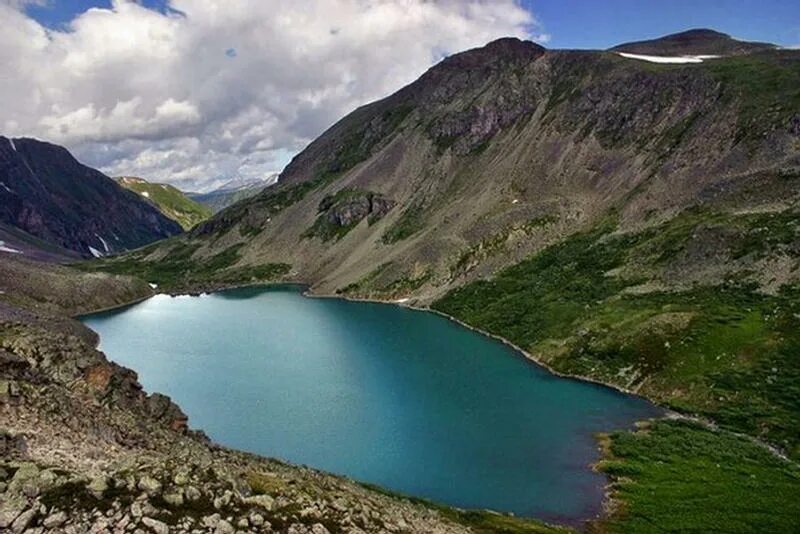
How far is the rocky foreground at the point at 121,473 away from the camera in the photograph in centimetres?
2547

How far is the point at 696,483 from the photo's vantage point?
5697cm

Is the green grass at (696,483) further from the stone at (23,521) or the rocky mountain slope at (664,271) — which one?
the stone at (23,521)

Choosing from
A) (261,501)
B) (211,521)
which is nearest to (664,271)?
(261,501)

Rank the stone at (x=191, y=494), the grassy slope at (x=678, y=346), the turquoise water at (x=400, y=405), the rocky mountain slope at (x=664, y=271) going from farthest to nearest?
the rocky mountain slope at (x=664, y=271), the turquoise water at (x=400, y=405), the grassy slope at (x=678, y=346), the stone at (x=191, y=494)

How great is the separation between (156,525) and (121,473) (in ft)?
13.1

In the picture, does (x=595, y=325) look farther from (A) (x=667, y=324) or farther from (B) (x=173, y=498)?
(B) (x=173, y=498)

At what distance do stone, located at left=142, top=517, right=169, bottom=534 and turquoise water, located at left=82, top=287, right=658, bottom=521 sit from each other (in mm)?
33377

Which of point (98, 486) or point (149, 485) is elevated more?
point (98, 486)

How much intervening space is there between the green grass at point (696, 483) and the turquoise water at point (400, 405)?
3.35 metres

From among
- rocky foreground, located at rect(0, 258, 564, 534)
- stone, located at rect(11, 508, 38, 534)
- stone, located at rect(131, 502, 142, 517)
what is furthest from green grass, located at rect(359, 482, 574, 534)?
stone, located at rect(11, 508, 38, 534)

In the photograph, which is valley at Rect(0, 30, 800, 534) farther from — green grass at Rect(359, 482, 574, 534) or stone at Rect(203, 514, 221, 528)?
green grass at Rect(359, 482, 574, 534)

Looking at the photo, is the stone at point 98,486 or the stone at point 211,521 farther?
the stone at point 211,521

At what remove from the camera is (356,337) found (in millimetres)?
128250

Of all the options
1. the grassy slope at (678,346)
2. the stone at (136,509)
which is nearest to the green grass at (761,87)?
the grassy slope at (678,346)
